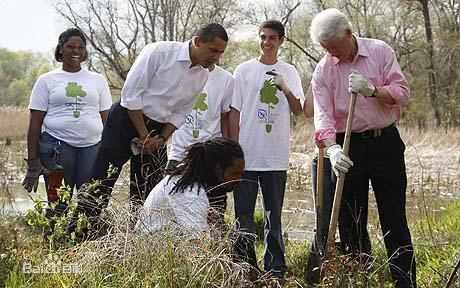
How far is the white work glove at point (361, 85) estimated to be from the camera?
13.2 ft

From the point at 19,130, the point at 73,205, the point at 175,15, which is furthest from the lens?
the point at 175,15

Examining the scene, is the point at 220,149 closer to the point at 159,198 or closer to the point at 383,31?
the point at 159,198

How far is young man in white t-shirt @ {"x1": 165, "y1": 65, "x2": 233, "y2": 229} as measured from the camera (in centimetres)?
529

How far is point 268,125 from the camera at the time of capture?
532 cm

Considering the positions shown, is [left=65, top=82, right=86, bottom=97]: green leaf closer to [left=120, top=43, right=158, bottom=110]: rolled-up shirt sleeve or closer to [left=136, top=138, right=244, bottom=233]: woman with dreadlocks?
[left=120, top=43, right=158, bottom=110]: rolled-up shirt sleeve

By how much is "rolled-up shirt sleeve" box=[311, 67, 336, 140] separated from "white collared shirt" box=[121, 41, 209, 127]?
82 cm

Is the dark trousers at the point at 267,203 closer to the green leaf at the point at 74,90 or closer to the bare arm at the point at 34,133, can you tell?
the green leaf at the point at 74,90

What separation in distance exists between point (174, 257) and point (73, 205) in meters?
0.92

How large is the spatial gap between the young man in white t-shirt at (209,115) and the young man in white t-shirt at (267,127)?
8 centimetres

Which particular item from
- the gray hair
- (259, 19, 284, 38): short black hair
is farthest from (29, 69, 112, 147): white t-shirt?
the gray hair

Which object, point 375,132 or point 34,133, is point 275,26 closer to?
point 375,132

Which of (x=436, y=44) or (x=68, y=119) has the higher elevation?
(x=436, y=44)

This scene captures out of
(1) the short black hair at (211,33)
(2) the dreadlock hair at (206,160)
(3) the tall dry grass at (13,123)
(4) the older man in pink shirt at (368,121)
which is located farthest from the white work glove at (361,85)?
(3) the tall dry grass at (13,123)

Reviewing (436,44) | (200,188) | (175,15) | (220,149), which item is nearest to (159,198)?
(200,188)
